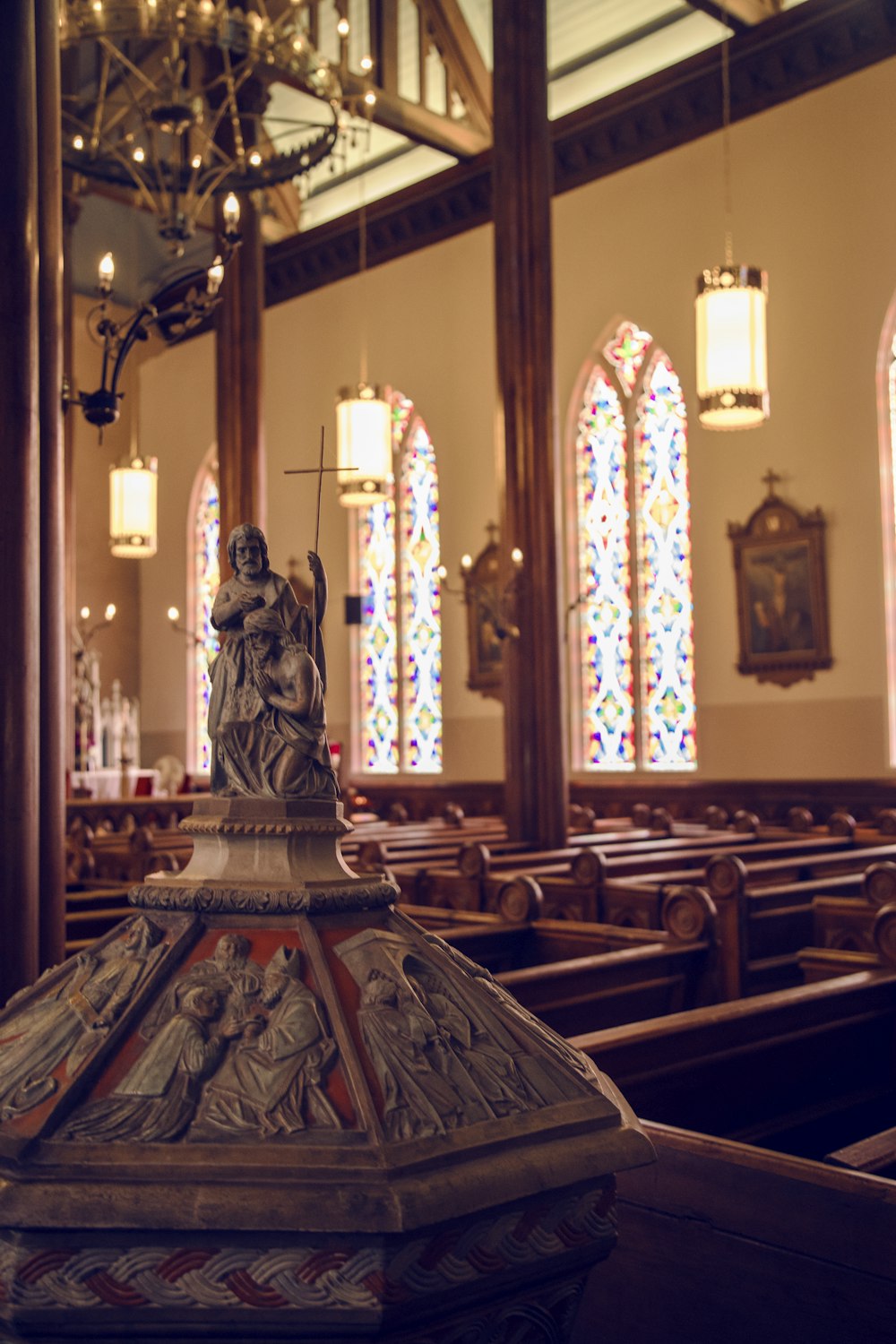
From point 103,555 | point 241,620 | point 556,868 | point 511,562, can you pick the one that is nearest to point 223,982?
point 241,620

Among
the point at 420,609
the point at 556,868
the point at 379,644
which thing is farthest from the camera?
the point at 379,644

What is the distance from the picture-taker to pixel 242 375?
11062mm

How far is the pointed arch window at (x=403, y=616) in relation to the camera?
1361 cm

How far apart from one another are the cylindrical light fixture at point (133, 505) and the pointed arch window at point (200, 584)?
547cm

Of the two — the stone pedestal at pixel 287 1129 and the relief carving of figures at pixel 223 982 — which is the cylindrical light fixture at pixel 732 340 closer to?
the stone pedestal at pixel 287 1129

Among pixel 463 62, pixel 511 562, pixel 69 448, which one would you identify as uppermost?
pixel 463 62

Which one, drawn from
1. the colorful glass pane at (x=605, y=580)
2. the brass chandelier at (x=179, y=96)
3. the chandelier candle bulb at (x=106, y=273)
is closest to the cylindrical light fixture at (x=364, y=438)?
the brass chandelier at (x=179, y=96)

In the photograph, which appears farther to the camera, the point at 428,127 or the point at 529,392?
the point at 428,127

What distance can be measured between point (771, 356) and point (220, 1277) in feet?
34.1

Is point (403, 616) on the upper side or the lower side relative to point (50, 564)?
upper

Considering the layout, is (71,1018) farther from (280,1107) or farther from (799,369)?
(799,369)

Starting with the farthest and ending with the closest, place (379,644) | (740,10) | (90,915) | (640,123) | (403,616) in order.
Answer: (379,644), (403,616), (640,123), (740,10), (90,915)

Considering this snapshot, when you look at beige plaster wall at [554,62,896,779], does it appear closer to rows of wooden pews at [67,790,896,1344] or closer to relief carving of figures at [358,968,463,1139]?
rows of wooden pews at [67,790,896,1344]

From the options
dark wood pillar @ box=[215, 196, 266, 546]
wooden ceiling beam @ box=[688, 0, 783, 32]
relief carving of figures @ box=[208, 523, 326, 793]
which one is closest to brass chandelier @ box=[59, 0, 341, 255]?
dark wood pillar @ box=[215, 196, 266, 546]
